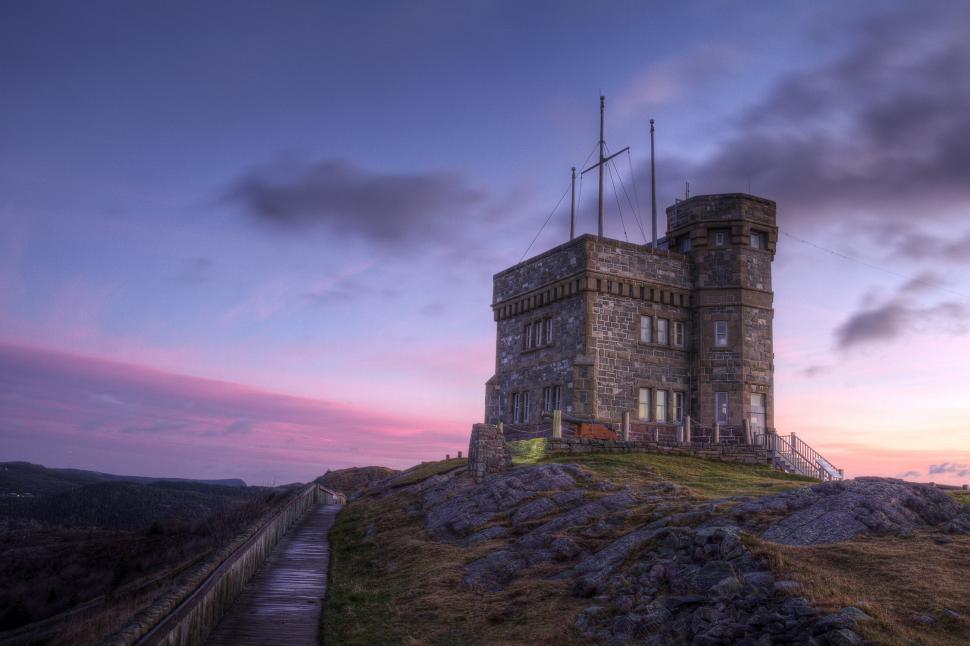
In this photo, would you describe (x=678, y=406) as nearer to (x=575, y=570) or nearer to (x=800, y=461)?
(x=800, y=461)

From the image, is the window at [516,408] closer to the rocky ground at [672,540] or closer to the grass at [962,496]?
the rocky ground at [672,540]

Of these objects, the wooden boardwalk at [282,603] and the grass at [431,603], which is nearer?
the grass at [431,603]

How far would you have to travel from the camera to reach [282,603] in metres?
15.8

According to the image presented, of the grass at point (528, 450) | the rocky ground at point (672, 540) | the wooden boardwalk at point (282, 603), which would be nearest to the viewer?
A: the rocky ground at point (672, 540)

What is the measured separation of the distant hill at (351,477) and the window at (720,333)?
28634 mm

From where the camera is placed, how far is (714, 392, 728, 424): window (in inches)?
1489

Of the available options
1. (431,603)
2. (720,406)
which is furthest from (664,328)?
(431,603)

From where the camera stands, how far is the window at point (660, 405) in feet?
125

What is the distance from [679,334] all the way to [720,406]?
429 centimetres

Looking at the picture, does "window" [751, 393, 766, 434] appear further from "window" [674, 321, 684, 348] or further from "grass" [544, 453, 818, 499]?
"grass" [544, 453, 818, 499]

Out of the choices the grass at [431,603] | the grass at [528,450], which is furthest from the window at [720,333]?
the grass at [431,603]

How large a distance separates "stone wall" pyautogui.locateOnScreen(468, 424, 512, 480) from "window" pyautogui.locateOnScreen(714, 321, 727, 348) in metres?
15.1

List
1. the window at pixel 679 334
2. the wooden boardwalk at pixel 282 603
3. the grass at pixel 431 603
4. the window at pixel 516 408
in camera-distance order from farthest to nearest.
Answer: the window at pixel 516 408, the window at pixel 679 334, the wooden boardwalk at pixel 282 603, the grass at pixel 431 603

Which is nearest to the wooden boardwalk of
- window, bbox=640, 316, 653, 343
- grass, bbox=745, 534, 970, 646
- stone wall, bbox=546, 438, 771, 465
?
grass, bbox=745, 534, 970, 646
